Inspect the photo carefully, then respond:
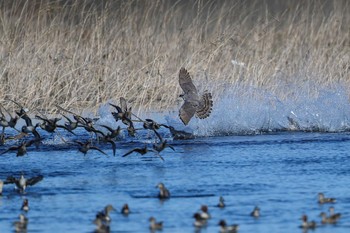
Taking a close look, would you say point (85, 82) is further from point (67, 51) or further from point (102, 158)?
point (102, 158)

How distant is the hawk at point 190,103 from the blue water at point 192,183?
10.8 inches

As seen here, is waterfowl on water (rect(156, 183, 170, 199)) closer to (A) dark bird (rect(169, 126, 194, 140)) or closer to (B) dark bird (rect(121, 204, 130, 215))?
(B) dark bird (rect(121, 204, 130, 215))

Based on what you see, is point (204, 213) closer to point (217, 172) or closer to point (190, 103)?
point (217, 172)

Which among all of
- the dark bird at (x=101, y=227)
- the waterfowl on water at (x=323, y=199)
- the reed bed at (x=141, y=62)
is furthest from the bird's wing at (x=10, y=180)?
the reed bed at (x=141, y=62)

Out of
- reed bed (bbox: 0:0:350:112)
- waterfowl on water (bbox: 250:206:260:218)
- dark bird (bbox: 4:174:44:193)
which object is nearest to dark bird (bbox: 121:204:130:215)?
waterfowl on water (bbox: 250:206:260:218)

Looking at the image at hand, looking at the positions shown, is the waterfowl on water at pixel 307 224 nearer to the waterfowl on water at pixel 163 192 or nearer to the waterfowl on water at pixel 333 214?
the waterfowl on water at pixel 333 214

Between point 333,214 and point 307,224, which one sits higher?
point 333,214

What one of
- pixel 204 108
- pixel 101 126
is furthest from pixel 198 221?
pixel 101 126

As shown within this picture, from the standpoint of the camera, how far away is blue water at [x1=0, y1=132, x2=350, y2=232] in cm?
646

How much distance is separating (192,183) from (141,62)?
568 centimetres

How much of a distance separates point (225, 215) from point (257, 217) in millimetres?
203

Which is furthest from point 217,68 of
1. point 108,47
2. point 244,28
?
point 244,28

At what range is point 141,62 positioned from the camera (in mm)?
13281

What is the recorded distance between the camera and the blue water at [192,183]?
21.2 feet
